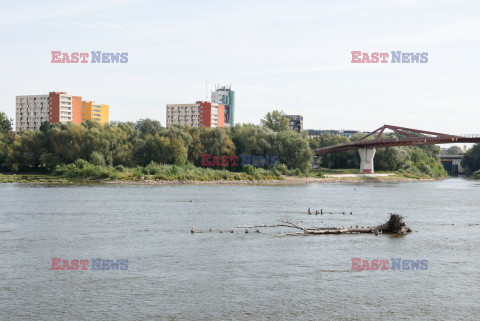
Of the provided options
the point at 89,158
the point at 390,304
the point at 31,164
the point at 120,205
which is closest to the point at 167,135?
the point at 89,158

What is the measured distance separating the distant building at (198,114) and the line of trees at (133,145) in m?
85.3

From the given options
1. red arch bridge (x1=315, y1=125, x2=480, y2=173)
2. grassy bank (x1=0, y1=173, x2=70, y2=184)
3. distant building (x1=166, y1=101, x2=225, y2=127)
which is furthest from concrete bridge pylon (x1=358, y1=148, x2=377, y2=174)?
distant building (x1=166, y1=101, x2=225, y2=127)

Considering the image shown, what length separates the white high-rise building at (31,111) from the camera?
165m

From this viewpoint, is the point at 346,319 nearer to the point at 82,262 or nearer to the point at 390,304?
the point at 390,304

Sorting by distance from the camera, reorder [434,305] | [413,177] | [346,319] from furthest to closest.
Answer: [413,177] < [434,305] < [346,319]

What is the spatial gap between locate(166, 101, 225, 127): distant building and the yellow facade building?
24188 mm

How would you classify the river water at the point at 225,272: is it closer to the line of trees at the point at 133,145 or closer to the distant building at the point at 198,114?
the line of trees at the point at 133,145

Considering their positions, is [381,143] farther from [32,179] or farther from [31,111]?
[31,111]

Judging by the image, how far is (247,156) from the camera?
10069 cm

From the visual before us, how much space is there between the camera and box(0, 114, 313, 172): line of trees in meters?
88.6

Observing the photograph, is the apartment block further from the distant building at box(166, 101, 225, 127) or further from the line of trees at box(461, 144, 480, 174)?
the line of trees at box(461, 144, 480, 174)

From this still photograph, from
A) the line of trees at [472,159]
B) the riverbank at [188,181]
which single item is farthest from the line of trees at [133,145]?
the line of trees at [472,159]

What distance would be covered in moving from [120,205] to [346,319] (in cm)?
3256

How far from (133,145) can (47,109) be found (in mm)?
82385
